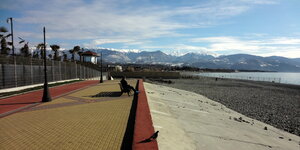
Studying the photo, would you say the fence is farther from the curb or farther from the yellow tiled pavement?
the curb

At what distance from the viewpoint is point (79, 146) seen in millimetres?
4703

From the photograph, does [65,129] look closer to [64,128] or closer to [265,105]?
[64,128]

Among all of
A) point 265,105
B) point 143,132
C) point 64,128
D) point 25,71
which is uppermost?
point 25,71

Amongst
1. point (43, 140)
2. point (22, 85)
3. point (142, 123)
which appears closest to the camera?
point (43, 140)

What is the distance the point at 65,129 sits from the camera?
19.8 feet

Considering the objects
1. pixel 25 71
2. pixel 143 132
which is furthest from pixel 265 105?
pixel 25 71

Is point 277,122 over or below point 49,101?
below

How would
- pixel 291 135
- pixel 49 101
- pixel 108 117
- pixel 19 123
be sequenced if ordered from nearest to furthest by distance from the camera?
pixel 19 123 → pixel 108 117 → pixel 291 135 → pixel 49 101

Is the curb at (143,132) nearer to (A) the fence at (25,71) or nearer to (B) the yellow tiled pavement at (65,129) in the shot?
(B) the yellow tiled pavement at (65,129)

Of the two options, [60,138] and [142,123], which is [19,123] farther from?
[142,123]

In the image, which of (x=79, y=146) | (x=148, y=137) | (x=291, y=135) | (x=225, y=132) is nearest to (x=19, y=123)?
(x=79, y=146)

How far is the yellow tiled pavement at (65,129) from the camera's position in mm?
4855

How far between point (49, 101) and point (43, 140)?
6.58 metres

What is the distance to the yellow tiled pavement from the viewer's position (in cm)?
486
